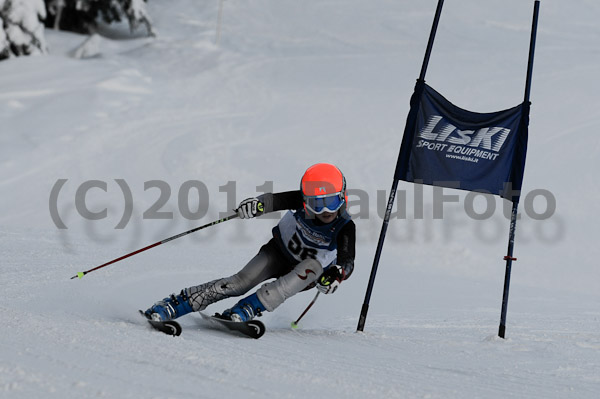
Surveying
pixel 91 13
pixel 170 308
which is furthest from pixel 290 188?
pixel 91 13

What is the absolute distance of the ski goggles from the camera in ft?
14.7

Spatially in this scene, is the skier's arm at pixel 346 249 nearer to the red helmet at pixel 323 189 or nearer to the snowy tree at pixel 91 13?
the red helmet at pixel 323 189

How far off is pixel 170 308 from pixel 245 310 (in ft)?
1.43

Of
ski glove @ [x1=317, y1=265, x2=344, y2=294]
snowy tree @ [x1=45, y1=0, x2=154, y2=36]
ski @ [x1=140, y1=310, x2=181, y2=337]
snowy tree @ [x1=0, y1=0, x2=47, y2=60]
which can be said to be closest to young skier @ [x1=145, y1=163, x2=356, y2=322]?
ski glove @ [x1=317, y1=265, x2=344, y2=294]

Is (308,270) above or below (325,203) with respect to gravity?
below

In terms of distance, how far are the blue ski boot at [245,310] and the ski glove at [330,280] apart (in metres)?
0.39

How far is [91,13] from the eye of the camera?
18516mm

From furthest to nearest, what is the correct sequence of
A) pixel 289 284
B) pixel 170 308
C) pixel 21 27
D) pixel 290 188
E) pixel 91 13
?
pixel 91 13 → pixel 21 27 → pixel 290 188 → pixel 289 284 → pixel 170 308

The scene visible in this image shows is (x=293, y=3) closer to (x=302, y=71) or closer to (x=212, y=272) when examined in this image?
(x=302, y=71)

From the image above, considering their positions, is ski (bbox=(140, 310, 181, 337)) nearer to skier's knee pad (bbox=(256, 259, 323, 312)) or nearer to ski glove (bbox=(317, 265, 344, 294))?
skier's knee pad (bbox=(256, 259, 323, 312))

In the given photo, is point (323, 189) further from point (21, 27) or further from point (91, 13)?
point (91, 13)

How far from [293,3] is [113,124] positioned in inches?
411

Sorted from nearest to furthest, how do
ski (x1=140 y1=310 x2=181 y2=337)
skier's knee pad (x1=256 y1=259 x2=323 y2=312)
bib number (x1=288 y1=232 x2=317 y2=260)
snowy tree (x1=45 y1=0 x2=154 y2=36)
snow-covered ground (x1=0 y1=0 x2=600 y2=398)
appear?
snow-covered ground (x1=0 y1=0 x2=600 y2=398)
ski (x1=140 y1=310 x2=181 y2=337)
skier's knee pad (x1=256 y1=259 x2=323 y2=312)
bib number (x1=288 y1=232 x2=317 y2=260)
snowy tree (x1=45 y1=0 x2=154 y2=36)

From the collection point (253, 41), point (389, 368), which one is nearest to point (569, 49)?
point (253, 41)
